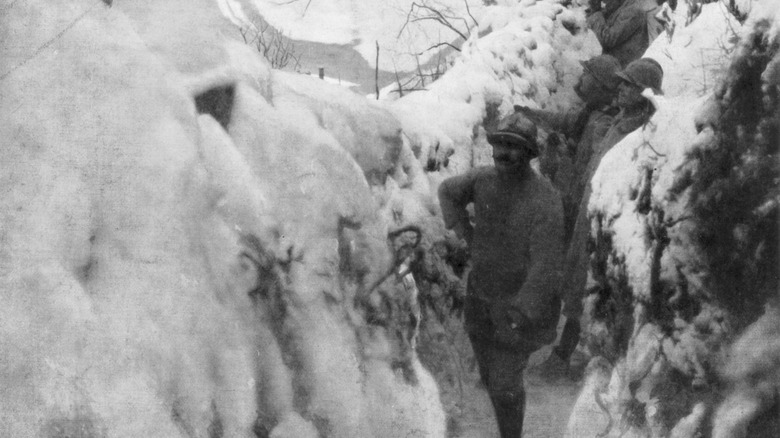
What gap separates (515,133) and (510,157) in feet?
0.34

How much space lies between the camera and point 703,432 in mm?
3209

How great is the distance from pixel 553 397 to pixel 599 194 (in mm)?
829

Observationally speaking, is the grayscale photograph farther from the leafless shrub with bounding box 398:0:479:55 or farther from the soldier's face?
the leafless shrub with bounding box 398:0:479:55

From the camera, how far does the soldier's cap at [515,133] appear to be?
4.14 metres

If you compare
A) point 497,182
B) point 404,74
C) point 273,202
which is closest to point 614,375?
point 497,182

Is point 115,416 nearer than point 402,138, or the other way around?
point 115,416

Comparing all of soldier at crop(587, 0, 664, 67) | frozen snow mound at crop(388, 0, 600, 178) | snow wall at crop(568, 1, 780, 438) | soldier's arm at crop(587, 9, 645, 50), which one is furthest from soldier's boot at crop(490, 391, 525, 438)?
soldier's arm at crop(587, 9, 645, 50)

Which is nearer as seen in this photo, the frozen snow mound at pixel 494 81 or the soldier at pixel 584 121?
the frozen snow mound at pixel 494 81

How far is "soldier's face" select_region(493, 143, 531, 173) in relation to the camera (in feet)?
13.7

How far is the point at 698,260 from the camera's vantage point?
3285mm

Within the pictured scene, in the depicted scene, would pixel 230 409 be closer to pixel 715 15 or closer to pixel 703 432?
pixel 703 432

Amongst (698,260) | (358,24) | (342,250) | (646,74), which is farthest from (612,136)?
(342,250)

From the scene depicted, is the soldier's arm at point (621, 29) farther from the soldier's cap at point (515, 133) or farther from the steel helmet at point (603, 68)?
the soldier's cap at point (515, 133)

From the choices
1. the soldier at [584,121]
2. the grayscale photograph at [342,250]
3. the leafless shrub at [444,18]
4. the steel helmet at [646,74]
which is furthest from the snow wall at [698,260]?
the leafless shrub at [444,18]
